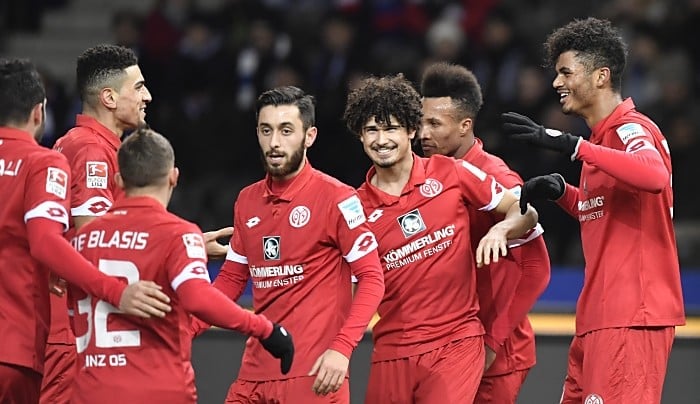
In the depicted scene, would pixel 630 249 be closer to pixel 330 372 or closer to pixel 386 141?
pixel 386 141

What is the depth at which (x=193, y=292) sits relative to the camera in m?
4.72

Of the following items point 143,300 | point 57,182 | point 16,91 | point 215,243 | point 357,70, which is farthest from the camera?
point 357,70

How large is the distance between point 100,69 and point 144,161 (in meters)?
1.41

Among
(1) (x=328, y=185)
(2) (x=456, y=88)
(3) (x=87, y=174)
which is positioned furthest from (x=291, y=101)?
(2) (x=456, y=88)

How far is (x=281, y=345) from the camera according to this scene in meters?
4.91

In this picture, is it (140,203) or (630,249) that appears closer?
(140,203)

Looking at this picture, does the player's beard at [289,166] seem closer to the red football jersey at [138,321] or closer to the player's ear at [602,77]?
the red football jersey at [138,321]

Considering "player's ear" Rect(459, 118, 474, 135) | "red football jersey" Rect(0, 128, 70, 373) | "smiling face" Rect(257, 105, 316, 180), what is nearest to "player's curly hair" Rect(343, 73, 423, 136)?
"smiling face" Rect(257, 105, 316, 180)

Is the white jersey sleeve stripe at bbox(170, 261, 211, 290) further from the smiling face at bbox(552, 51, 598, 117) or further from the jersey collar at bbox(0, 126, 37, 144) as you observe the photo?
the smiling face at bbox(552, 51, 598, 117)

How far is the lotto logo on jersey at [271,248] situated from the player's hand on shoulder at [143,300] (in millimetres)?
840

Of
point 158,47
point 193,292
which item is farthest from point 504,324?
point 158,47

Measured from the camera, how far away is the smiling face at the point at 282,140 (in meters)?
5.59

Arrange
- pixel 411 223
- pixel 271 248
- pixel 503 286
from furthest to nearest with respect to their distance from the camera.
→ pixel 503 286 → pixel 411 223 → pixel 271 248

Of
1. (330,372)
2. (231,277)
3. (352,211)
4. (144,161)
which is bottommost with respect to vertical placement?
(330,372)
